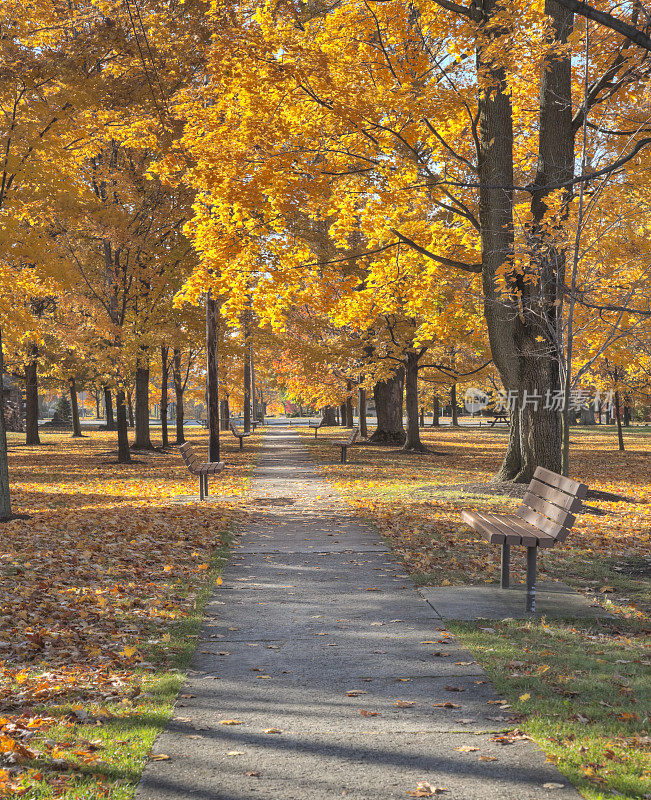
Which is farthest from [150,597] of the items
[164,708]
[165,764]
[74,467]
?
[74,467]

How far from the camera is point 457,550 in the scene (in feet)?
28.9

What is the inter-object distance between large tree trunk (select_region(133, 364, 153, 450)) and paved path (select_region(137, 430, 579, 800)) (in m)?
20.6

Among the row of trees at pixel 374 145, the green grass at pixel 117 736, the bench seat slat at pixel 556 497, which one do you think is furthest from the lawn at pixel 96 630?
the bench seat slat at pixel 556 497

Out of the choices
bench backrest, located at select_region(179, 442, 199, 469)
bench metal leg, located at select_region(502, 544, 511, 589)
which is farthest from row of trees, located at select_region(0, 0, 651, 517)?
bench metal leg, located at select_region(502, 544, 511, 589)

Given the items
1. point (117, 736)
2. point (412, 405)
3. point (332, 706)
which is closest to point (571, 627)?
point (332, 706)

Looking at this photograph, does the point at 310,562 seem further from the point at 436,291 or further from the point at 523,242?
the point at 436,291

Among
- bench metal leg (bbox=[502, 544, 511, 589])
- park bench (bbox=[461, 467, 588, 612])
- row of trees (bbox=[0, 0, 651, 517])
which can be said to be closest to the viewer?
park bench (bbox=[461, 467, 588, 612])

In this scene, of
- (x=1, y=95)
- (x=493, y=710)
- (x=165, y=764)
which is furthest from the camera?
(x=1, y=95)

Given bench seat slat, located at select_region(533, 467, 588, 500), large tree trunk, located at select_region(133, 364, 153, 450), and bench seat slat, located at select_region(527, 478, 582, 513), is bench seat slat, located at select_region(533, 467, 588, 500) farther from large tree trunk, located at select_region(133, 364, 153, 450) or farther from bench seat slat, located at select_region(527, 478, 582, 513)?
large tree trunk, located at select_region(133, 364, 153, 450)

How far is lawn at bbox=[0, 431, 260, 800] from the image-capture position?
141 inches

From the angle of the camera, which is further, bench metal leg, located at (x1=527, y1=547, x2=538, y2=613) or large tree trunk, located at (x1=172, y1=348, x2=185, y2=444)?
large tree trunk, located at (x1=172, y1=348, x2=185, y2=444)

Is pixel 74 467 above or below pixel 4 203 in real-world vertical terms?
below

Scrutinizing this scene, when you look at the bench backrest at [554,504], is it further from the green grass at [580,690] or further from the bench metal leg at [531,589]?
the green grass at [580,690]

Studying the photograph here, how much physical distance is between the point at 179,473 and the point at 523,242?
1106cm
